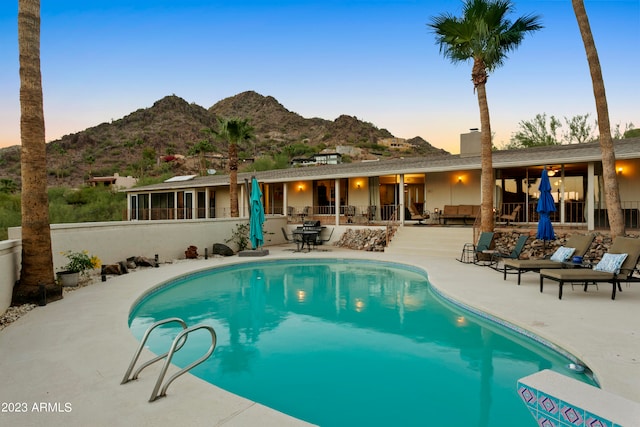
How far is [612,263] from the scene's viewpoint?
738cm

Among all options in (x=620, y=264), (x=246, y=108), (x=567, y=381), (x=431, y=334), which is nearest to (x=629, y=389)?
(x=567, y=381)

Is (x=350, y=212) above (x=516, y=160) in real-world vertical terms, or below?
below

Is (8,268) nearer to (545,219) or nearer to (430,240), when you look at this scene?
(545,219)

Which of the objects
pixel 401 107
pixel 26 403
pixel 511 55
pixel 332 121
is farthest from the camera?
pixel 332 121

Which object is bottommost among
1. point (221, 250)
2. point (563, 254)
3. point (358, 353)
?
point (358, 353)

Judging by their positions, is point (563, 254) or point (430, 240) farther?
point (430, 240)

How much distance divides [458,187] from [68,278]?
604 inches

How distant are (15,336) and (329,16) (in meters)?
29.9

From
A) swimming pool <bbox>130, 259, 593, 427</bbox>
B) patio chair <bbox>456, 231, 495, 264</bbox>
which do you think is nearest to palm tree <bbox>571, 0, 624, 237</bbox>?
patio chair <bbox>456, 231, 495, 264</bbox>

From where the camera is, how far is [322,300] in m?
8.80

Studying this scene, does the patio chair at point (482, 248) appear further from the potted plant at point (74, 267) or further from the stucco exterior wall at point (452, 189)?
the potted plant at point (74, 267)

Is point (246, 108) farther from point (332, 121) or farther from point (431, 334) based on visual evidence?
point (431, 334)

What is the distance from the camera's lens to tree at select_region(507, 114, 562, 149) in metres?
34.7

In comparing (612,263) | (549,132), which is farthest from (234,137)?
(549,132)
